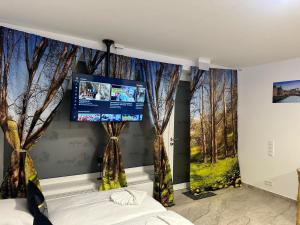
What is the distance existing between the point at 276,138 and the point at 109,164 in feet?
9.29

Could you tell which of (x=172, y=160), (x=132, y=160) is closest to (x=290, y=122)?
(x=172, y=160)

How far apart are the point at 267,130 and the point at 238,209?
1508 mm

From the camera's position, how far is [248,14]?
2055 mm

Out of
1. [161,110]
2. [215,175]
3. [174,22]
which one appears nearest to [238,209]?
[215,175]

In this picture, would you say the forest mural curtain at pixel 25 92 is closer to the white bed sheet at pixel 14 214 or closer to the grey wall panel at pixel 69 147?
the grey wall panel at pixel 69 147

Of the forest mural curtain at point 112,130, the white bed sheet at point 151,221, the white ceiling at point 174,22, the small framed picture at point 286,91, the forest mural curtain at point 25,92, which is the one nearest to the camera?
the white bed sheet at point 151,221

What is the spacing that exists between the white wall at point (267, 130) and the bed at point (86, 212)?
264 cm

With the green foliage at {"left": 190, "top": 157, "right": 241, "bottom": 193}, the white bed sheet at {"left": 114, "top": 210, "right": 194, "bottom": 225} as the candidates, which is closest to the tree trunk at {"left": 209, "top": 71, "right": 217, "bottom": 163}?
the green foliage at {"left": 190, "top": 157, "right": 241, "bottom": 193}

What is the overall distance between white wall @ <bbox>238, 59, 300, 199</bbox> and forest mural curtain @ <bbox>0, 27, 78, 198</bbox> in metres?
3.32

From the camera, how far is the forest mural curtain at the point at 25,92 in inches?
93.6

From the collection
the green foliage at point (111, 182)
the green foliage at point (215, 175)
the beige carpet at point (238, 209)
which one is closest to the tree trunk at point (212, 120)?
the green foliage at point (215, 175)

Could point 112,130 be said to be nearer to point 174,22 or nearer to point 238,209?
point 174,22

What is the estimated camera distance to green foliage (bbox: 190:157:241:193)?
12.7 feet

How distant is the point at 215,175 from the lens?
13.4ft
